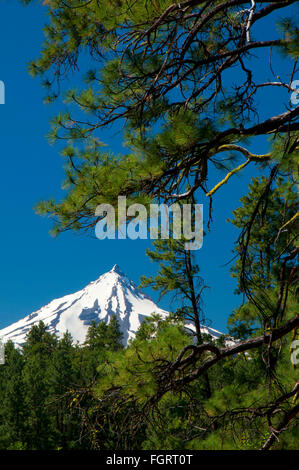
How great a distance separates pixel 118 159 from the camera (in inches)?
134

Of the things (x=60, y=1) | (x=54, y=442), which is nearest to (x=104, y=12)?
(x=60, y=1)

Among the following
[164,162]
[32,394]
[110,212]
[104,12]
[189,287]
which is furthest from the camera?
[32,394]

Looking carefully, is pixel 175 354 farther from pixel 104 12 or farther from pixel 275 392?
pixel 104 12

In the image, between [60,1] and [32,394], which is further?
[32,394]

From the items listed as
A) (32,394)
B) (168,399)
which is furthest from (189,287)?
(32,394)

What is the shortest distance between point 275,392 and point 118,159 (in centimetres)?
241

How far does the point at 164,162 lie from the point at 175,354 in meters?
1.67

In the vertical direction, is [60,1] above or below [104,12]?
above

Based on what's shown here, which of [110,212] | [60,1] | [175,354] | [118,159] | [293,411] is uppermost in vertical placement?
[60,1]

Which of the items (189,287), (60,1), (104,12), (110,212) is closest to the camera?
(110,212)

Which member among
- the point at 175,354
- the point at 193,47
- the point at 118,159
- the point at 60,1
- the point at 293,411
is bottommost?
the point at 293,411

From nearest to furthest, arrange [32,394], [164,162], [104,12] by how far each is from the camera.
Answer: [164,162], [104,12], [32,394]

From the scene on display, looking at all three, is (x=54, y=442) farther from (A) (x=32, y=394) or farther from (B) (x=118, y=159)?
(B) (x=118, y=159)

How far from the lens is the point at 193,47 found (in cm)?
366
